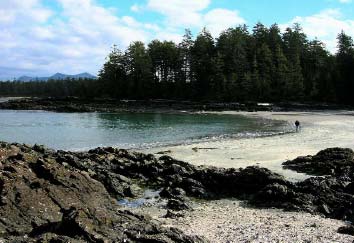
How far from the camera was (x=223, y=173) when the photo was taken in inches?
945

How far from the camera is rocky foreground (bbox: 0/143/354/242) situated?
1259cm

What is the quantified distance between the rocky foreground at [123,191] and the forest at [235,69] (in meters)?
85.8

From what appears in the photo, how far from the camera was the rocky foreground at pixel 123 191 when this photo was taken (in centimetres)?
1259

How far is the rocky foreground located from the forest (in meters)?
85.8

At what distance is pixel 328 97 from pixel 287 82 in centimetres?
1065

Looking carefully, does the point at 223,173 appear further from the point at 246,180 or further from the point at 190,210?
the point at 190,210

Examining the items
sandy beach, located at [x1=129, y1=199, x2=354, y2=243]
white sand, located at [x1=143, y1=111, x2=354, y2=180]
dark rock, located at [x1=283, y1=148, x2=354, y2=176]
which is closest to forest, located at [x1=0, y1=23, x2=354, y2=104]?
white sand, located at [x1=143, y1=111, x2=354, y2=180]

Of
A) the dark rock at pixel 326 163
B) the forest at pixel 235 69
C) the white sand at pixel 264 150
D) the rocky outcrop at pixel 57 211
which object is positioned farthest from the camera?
the forest at pixel 235 69

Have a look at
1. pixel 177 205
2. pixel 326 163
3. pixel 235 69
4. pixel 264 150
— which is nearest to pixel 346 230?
pixel 177 205

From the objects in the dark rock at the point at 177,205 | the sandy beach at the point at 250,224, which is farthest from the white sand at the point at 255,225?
the dark rock at the point at 177,205

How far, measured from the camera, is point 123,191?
21781mm

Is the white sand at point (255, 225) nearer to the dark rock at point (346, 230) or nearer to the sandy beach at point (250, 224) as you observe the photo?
the sandy beach at point (250, 224)

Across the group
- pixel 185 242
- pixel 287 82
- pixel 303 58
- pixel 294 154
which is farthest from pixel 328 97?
pixel 185 242

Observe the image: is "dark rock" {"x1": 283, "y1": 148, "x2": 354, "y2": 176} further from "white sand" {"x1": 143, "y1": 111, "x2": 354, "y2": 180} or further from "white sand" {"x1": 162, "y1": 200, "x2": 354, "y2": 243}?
"white sand" {"x1": 162, "y1": 200, "x2": 354, "y2": 243}
